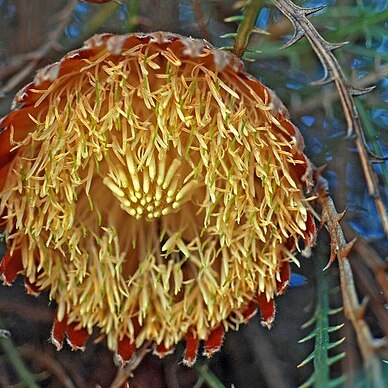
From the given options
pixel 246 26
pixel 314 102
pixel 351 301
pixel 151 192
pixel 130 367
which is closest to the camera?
pixel 351 301

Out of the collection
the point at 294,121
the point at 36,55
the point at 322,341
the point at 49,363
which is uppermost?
the point at 36,55

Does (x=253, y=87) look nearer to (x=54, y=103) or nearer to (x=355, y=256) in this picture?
(x=54, y=103)

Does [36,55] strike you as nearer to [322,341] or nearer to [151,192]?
[151,192]

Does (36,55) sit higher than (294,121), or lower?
higher

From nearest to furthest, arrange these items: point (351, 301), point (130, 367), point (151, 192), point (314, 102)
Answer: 1. point (351, 301)
2. point (151, 192)
3. point (130, 367)
4. point (314, 102)

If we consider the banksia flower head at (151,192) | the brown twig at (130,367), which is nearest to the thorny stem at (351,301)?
the banksia flower head at (151,192)

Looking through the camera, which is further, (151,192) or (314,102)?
(314,102)

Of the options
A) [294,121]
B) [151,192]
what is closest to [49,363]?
[151,192]
